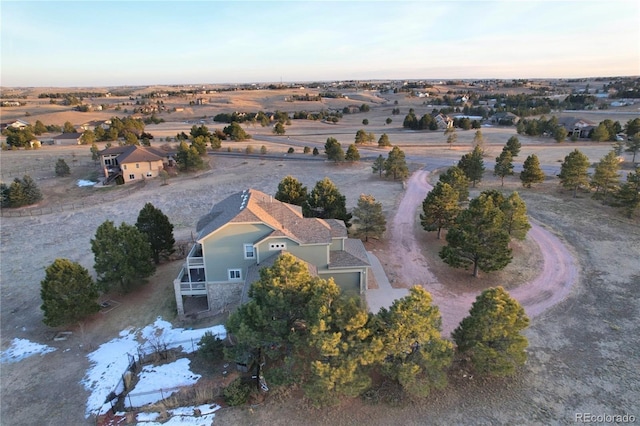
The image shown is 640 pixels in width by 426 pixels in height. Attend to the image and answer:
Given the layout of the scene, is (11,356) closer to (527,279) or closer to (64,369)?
(64,369)

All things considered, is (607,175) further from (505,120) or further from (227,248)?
(505,120)

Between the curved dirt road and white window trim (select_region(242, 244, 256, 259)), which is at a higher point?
white window trim (select_region(242, 244, 256, 259))

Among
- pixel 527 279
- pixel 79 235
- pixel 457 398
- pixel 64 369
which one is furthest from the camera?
pixel 79 235

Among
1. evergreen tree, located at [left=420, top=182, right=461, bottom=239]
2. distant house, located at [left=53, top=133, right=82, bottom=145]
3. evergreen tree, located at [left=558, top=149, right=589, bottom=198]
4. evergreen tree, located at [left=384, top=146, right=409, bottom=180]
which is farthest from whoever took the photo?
distant house, located at [left=53, top=133, right=82, bottom=145]

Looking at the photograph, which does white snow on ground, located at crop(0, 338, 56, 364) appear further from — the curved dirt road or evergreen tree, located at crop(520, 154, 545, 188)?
evergreen tree, located at crop(520, 154, 545, 188)

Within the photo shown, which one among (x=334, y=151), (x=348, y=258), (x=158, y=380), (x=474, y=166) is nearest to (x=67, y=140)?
(x=334, y=151)

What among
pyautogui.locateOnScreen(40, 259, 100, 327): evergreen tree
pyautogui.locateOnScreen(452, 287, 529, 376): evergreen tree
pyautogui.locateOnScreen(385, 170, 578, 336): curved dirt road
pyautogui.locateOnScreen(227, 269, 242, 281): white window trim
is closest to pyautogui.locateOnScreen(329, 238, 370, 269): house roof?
pyautogui.locateOnScreen(385, 170, 578, 336): curved dirt road

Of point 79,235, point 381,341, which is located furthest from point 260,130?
point 381,341
